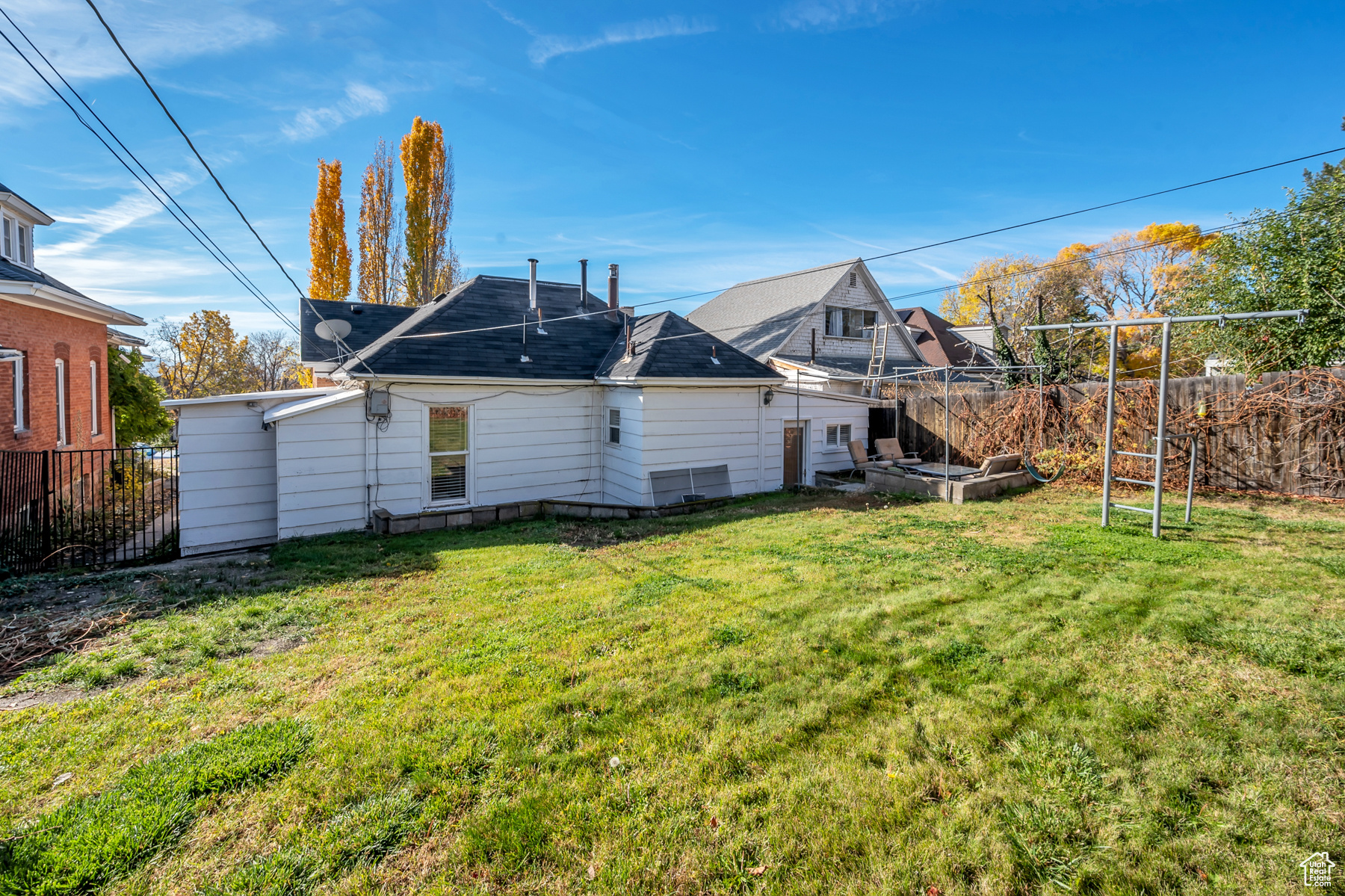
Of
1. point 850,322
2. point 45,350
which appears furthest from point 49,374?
point 850,322

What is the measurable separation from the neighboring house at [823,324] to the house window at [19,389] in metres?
18.1

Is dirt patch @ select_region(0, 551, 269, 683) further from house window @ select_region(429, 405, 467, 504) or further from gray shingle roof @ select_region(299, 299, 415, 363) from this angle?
gray shingle roof @ select_region(299, 299, 415, 363)

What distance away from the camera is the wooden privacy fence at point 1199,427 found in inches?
406

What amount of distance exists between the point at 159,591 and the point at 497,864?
6.61 metres

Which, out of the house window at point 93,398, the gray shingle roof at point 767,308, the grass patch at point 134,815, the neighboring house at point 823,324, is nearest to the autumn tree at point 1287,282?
the neighboring house at point 823,324

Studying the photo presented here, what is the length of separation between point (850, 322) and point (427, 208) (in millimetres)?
21587

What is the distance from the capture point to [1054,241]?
131 ft

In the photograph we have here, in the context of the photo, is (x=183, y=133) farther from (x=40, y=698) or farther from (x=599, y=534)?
Answer: (x=599, y=534)

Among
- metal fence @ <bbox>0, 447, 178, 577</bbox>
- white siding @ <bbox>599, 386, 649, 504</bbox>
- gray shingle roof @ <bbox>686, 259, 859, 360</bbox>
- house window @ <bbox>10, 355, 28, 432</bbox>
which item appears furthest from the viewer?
gray shingle roof @ <bbox>686, 259, 859, 360</bbox>

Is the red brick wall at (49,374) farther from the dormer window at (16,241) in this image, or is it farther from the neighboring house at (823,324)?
the neighboring house at (823,324)

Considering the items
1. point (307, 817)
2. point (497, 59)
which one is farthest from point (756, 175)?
point (307, 817)

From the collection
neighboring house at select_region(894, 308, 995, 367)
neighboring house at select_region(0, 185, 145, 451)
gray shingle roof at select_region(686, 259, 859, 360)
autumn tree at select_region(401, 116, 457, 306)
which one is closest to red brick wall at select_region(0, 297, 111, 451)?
neighboring house at select_region(0, 185, 145, 451)

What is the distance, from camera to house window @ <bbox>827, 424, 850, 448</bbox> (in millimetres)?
15125

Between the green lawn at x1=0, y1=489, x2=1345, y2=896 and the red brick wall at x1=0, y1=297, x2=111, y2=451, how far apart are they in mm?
8567
